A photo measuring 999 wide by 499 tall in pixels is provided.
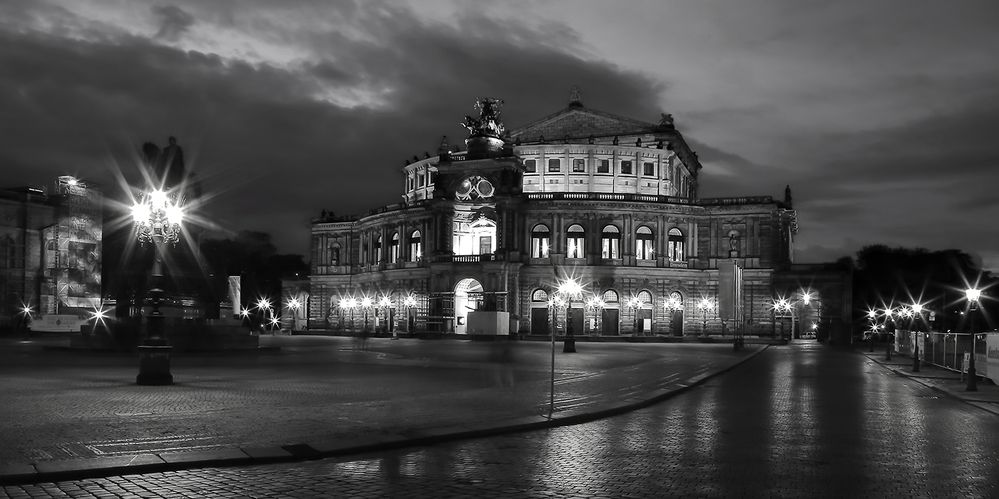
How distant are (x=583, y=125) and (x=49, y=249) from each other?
68.7 m

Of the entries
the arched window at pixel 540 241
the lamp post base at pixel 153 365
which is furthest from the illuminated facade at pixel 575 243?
the lamp post base at pixel 153 365

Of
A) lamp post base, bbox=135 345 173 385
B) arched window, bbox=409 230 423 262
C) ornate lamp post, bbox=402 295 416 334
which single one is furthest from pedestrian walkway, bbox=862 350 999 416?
arched window, bbox=409 230 423 262

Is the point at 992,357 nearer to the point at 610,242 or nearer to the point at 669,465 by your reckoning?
the point at 669,465

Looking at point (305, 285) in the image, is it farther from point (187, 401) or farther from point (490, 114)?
point (187, 401)

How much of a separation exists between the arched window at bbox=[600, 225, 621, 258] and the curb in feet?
256

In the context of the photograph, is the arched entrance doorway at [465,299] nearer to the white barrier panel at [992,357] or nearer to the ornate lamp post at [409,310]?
the ornate lamp post at [409,310]

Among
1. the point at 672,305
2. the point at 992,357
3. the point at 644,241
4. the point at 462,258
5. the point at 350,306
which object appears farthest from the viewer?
the point at 350,306

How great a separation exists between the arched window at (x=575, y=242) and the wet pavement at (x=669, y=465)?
73.9 metres

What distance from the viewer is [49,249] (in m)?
113

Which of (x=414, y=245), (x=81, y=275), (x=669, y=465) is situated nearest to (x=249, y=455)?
(x=669, y=465)

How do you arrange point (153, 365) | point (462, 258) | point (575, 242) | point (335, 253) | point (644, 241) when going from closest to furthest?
point (153, 365)
point (462, 258)
point (575, 242)
point (644, 241)
point (335, 253)

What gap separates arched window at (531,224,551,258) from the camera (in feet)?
312

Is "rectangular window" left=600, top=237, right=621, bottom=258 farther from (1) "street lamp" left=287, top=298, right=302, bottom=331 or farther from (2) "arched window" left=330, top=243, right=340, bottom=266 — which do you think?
(1) "street lamp" left=287, top=298, right=302, bottom=331

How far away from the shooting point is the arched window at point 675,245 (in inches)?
3841
